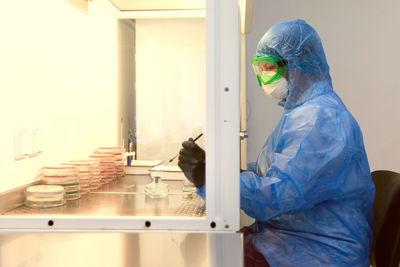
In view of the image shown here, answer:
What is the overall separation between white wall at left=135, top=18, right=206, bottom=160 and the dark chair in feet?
2.76

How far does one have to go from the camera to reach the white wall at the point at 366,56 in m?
3.00

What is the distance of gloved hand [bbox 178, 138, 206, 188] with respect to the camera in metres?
1.14

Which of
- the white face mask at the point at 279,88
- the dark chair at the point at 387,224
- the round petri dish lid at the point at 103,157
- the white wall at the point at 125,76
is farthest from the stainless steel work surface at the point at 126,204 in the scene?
the dark chair at the point at 387,224

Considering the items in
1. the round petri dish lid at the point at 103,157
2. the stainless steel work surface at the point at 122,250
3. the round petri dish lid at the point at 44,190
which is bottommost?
the stainless steel work surface at the point at 122,250

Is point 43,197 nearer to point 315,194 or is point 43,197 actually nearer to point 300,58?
point 315,194

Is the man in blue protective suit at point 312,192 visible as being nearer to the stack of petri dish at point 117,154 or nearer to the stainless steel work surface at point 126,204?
the stainless steel work surface at point 126,204

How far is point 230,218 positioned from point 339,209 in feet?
2.07

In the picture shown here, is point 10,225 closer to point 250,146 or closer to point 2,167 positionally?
point 2,167

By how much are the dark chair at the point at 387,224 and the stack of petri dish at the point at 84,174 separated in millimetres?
1048

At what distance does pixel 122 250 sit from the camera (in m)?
0.85

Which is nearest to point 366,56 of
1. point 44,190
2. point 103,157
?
point 103,157

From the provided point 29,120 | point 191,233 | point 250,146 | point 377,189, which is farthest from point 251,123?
point 191,233

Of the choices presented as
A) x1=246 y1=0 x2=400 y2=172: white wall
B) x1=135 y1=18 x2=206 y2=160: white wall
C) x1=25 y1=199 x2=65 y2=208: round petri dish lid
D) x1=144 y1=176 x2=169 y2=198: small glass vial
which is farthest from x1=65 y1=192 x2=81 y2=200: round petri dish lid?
x1=246 y1=0 x2=400 y2=172: white wall

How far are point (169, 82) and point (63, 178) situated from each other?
2.66 ft
